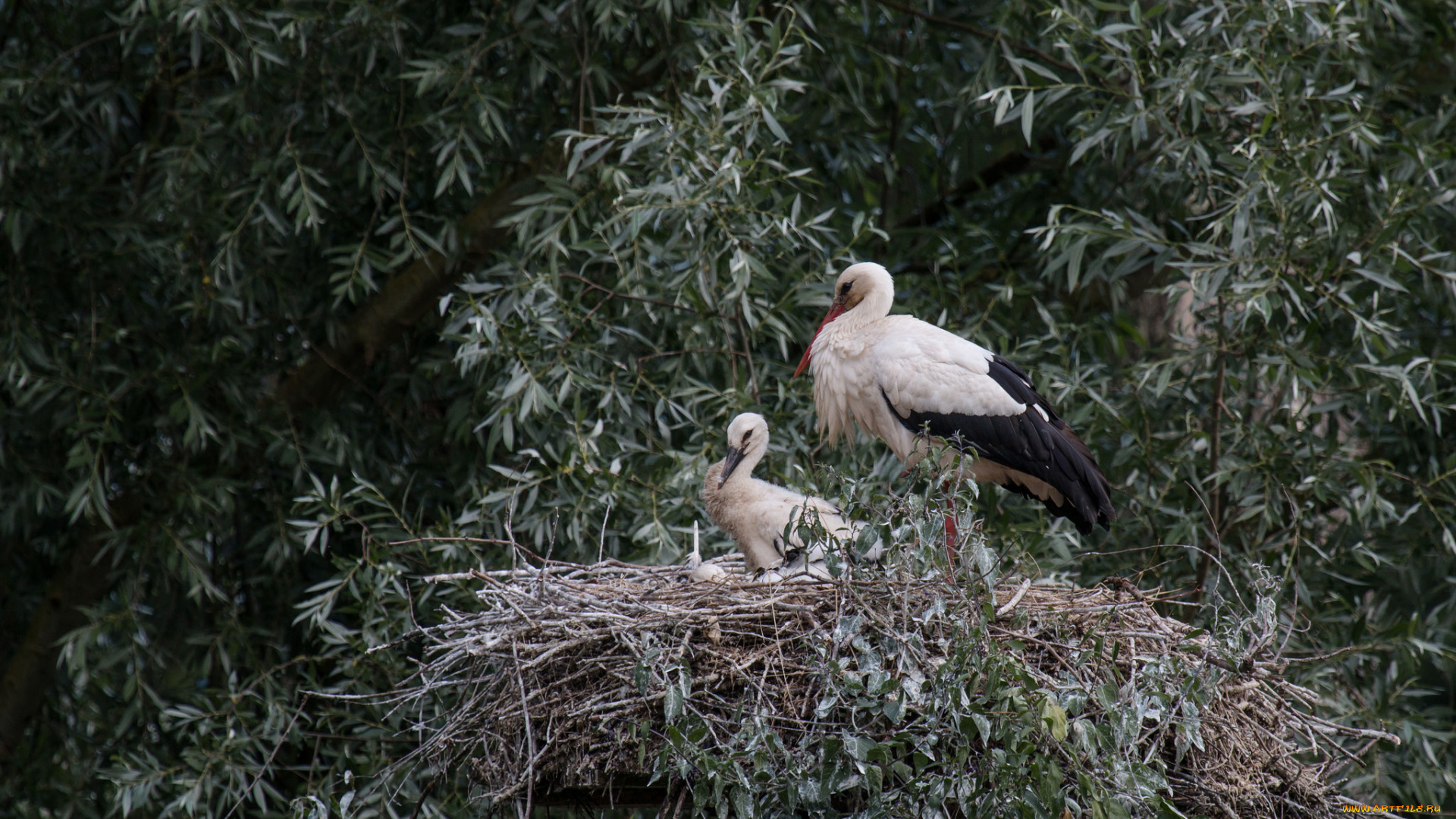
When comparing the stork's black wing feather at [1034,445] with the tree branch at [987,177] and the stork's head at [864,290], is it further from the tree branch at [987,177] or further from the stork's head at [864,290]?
the tree branch at [987,177]

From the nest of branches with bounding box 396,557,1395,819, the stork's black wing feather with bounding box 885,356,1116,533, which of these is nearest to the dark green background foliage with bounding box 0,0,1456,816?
the stork's black wing feather with bounding box 885,356,1116,533

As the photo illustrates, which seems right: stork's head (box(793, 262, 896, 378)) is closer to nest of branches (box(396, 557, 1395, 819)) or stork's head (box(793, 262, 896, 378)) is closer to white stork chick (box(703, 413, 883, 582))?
white stork chick (box(703, 413, 883, 582))

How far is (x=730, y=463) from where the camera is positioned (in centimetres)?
413

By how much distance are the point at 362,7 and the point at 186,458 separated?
6.18 feet

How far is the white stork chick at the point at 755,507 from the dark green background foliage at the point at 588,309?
314 mm

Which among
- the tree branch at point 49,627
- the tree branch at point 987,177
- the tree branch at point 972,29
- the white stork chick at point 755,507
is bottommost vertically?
the tree branch at point 49,627

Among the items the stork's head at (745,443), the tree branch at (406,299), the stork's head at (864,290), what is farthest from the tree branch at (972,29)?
the stork's head at (745,443)

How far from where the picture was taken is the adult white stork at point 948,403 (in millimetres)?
4043

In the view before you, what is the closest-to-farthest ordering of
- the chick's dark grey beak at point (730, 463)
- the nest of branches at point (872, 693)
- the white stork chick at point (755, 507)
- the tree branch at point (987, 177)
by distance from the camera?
the nest of branches at point (872, 693), the white stork chick at point (755, 507), the chick's dark grey beak at point (730, 463), the tree branch at point (987, 177)

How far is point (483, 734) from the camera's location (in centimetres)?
329

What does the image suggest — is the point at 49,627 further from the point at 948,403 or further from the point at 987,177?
the point at 987,177

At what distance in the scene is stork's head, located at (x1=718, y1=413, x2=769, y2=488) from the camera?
4141 mm

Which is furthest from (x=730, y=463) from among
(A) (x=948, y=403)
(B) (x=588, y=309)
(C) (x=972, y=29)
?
(C) (x=972, y=29)

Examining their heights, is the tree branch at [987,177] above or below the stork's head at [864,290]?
below
